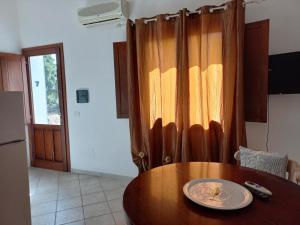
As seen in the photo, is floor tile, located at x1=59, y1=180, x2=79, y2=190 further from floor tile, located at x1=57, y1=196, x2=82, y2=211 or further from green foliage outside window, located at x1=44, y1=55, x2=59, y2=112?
green foliage outside window, located at x1=44, y1=55, x2=59, y2=112

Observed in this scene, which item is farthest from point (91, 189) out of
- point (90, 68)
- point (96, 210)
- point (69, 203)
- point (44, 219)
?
point (90, 68)

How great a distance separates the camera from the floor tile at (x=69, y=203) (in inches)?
112

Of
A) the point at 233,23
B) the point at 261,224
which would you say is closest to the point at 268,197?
the point at 261,224

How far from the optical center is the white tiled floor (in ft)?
8.50

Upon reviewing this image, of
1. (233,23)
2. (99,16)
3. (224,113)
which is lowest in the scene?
(224,113)

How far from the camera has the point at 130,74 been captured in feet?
10.1

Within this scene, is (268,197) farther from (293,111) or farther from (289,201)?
(293,111)

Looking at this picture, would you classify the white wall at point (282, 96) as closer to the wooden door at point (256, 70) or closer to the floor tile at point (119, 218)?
the wooden door at point (256, 70)

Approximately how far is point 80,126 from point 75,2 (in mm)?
2005

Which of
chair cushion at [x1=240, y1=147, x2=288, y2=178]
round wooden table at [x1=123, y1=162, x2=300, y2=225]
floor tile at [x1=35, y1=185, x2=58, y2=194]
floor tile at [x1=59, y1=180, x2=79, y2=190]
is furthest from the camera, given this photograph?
floor tile at [x1=59, y1=180, x2=79, y2=190]

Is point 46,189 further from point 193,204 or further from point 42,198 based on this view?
point 193,204

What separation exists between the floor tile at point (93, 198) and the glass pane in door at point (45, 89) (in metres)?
1.60

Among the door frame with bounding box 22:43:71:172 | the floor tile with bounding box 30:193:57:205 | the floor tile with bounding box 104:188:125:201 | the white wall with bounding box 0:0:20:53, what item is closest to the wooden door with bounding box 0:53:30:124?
the door frame with bounding box 22:43:71:172

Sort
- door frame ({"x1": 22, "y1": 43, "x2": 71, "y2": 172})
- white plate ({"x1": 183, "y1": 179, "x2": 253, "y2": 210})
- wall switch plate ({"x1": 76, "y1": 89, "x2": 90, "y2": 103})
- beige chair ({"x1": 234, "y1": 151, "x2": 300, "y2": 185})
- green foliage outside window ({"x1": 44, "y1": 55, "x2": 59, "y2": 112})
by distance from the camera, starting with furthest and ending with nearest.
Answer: green foliage outside window ({"x1": 44, "y1": 55, "x2": 59, "y2": 112}), door frame ({"x1": 22, "y1": 43, "x2": 71, "y2": 172}), wall switch plate ({"x1": 76, "y1": 89, "x2": 90, "y2": 103}), beige chair ({"x1": 234, "y1": 151, "x2": 300, "y2": 185}), white plate ({"x1": 183, "y1": 179, "x2": 253, "y2": 210})
